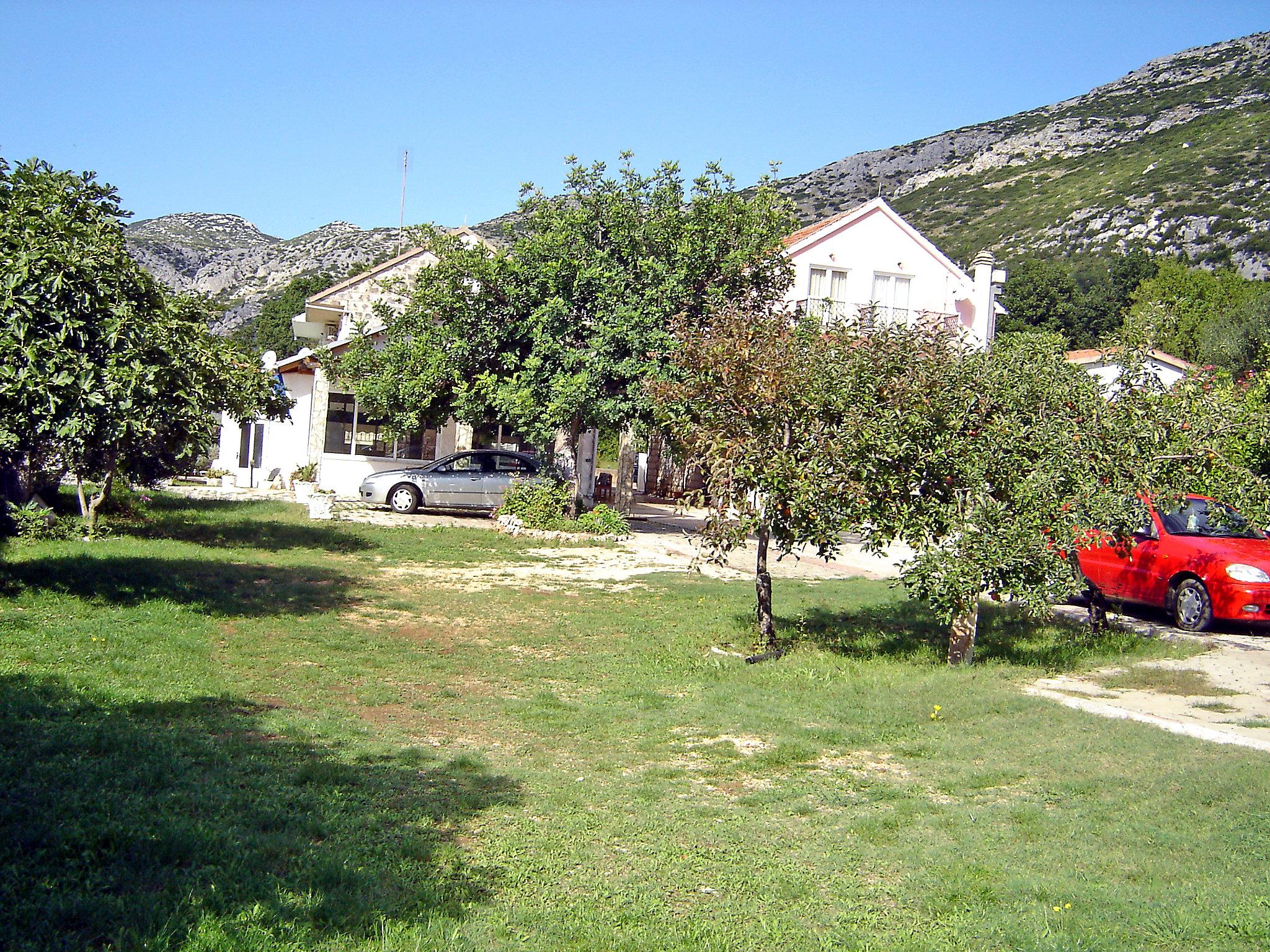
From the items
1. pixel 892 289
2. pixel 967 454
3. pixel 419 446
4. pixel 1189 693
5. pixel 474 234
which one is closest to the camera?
pixel 1189 693

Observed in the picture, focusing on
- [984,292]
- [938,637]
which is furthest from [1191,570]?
[984,292]

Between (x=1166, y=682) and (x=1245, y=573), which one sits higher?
(x=1245, y=573)

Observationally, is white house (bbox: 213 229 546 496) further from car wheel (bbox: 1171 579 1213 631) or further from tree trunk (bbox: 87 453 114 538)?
car wheel (bbox: 1171 579 1213 631)

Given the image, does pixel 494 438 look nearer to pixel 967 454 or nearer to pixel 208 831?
pixel 967 454

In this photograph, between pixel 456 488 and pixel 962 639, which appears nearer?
pixel 962 639

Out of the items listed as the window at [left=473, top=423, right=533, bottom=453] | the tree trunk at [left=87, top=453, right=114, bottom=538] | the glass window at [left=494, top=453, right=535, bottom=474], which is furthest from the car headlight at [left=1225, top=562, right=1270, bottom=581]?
the window at [left=473, top=423, right=533, bottom=453]

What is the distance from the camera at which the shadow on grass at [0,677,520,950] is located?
4.18 metres

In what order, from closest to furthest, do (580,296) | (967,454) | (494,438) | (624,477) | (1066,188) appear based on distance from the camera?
(967,454), (580,296), (624,477), (494,438), (1066,188)

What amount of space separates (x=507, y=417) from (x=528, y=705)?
13.5m

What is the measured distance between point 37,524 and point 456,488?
10.9 metres

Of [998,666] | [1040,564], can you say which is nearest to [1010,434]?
[1040,564]

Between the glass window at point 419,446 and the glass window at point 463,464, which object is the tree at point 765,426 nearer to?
the glass window at point 463,464

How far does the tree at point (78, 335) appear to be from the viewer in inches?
385

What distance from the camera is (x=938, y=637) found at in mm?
11766
